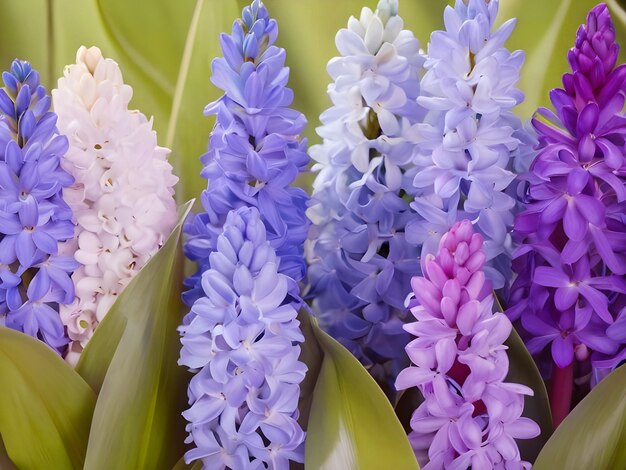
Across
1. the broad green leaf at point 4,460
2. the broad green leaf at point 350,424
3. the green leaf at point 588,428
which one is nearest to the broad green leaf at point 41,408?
the broad green leaf at point 4,460

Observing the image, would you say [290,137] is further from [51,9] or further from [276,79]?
[51,9]

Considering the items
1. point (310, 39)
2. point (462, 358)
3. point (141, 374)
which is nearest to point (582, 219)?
point (462, 358)

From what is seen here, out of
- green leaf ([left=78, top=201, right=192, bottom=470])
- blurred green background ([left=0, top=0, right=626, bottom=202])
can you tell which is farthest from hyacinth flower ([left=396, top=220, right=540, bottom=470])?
Result: blurred green background ([left=0, top=0, right=626, bottom=202])

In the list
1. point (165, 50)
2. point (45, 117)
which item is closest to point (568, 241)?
point (45, 117)

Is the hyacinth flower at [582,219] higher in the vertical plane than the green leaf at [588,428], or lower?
higher

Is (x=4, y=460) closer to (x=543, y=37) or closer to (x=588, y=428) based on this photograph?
(x=588, y=428)

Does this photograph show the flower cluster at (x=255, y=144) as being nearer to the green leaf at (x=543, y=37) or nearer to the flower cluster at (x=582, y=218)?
Result: the flower cluster at (x=582, y=218)
